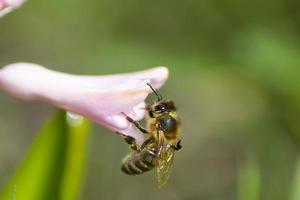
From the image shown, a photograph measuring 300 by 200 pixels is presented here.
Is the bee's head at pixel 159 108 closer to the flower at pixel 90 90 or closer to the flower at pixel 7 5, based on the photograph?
the flower at pixel 90 90

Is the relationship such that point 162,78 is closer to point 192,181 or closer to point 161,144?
point 161,144

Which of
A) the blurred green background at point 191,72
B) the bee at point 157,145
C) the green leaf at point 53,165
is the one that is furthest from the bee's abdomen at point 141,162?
the blurred green background at point 191,72

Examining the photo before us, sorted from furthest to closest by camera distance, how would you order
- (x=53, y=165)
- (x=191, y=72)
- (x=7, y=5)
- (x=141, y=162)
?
(x=191, y=72)
(x=141, y=162)
(x=53, y=165)
(x=7, y=5)

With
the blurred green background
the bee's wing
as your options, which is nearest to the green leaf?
the bee's wing

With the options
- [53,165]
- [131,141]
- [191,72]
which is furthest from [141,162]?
[191,72]

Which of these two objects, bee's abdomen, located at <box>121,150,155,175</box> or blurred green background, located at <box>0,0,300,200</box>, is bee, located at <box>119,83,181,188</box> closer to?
bee's abdomen, located at <box>121,150,155,175</box>

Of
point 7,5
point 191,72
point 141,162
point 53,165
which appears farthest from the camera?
point 191,72

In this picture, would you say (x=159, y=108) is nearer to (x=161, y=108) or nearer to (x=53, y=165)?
(x=161, y=108)
